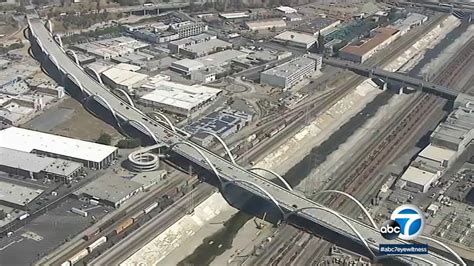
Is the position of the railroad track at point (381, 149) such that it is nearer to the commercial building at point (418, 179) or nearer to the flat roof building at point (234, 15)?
the commercial building at point (418, 179)

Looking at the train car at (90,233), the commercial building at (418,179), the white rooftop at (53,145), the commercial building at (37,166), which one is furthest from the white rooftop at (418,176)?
the commercial building at (37,166)

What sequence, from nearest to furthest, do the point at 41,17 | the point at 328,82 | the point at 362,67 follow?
the point at 328,82, the point at 362,67, the point at 41,17

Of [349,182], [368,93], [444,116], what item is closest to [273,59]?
[368,93]

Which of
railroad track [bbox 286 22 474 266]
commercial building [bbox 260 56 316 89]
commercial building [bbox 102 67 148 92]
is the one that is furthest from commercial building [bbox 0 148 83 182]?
commercial building [bbox 260 56 316 89]

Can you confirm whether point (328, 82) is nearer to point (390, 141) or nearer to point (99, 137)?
point (390, 141)

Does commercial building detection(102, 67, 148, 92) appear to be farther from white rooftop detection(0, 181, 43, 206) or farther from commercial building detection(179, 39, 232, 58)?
white rooftop detection(0, 181, 43, 206)

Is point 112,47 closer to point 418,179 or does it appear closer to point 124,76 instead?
point 124,76

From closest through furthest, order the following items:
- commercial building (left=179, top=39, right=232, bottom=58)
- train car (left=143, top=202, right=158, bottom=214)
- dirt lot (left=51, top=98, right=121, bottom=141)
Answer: train car (left=143, top=202, right=158, bottom=214), dirt lot (left=51, top=98, right=121, bottom=141), commercial building (left=179, top=39, right=232, bottom=58)
